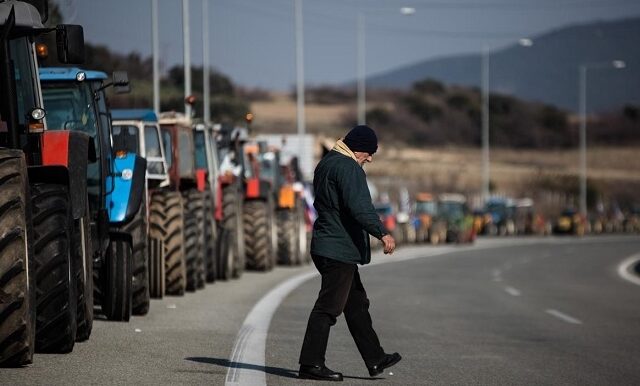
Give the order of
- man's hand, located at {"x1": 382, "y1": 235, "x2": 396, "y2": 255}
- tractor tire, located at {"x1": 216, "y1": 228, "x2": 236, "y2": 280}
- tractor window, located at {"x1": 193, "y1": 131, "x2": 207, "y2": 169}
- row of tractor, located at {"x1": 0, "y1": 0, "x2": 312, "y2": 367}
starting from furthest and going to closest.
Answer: tractor window, located at {"x1": 193, "y1": 131, "x2": 207, "y2": 169}
tractor tire, located at {"x1": 216, "y1": 228, "x2": 236, "y2": 280}
man's hand, located at {"x1": 382, "y1": 235, "x2": 396, "y2": 255}
row of tractor, located at {"x1": 0, "y1": 0, "x2": 312, "y2": 367}

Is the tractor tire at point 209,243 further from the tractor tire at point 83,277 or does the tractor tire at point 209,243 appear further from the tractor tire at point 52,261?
the tractor tire at point 52,261

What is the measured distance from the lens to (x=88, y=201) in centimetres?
1543

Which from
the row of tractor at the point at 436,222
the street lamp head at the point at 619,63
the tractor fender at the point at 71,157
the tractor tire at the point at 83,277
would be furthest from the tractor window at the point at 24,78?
the street lamp head at the point at 619,63

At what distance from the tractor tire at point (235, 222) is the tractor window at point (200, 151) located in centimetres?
99

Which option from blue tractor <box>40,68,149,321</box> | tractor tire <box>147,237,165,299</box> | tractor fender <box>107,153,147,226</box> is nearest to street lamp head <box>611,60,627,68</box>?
tractor tire <box>147,237,165,299</box>

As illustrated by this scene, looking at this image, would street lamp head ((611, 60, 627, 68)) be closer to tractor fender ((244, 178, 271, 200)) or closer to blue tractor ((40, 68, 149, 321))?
tractor fender ((244, 178, 271, 200))

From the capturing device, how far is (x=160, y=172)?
21.7 m

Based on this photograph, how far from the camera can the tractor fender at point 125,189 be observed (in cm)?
1684

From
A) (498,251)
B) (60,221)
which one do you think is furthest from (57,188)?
(498,251)

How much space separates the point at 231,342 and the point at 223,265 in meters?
11.5

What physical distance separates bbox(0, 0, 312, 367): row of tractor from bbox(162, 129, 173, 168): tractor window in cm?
2

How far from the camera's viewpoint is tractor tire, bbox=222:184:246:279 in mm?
26672

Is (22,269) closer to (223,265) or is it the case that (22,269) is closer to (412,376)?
(412,376)

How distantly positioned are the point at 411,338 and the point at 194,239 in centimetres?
659
